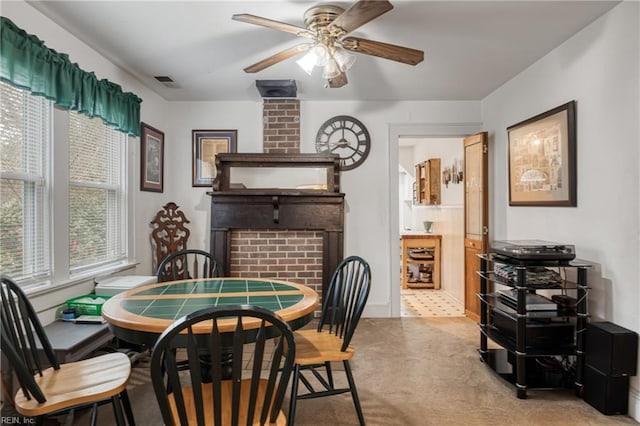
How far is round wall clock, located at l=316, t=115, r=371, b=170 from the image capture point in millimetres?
4145

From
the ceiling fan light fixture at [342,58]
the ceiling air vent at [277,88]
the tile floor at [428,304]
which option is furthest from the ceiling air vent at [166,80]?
the tile floor at [428,304]

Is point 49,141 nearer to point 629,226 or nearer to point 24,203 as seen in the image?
point 24,203

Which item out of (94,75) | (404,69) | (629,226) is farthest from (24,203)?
(629,226)

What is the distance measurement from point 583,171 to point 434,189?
3.15 meters

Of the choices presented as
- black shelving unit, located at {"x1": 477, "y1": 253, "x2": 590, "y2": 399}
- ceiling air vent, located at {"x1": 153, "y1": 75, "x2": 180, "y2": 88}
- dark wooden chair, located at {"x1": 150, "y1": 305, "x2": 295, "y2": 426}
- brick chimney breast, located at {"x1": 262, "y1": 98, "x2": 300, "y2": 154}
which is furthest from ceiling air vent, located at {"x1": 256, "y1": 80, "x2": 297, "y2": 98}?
dark wooden chair, located at {"x1": 150, "y1": 305, "x2": 295, "y2": 426}

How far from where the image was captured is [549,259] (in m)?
2.38

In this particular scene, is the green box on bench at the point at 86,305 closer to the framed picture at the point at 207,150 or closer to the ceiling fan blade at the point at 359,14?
the framed picture at the point at 207,150

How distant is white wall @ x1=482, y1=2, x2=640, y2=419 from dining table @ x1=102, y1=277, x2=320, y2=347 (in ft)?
6.10

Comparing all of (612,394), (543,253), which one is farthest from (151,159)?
(612,394)

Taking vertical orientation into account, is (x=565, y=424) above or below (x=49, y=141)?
below

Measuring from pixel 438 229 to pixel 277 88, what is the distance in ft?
11.4

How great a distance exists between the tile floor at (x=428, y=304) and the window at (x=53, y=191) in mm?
3251

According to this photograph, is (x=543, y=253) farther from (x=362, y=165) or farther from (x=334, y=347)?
(x=362, y=165)

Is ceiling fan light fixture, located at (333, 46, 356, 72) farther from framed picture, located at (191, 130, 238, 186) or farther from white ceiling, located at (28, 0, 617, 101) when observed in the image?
framed picture, located at (191, 130, 238, 186)
